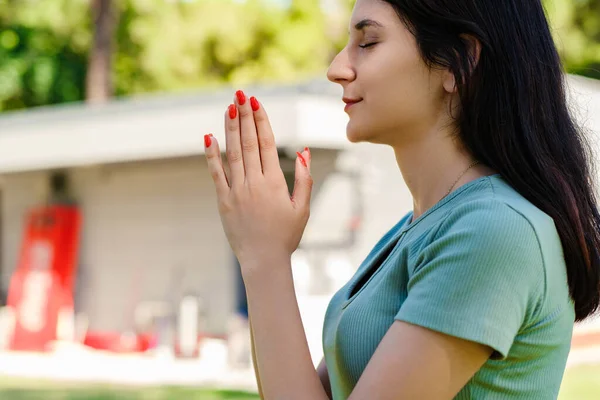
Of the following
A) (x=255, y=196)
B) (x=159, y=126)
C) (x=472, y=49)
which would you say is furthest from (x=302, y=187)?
(x=159, y=126)

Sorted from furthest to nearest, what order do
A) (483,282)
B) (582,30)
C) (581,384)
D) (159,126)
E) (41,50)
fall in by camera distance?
(582,30), (41,50), (159,126), (581,384), (483,282)

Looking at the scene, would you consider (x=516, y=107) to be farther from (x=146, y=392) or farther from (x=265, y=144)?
(x=146, y=392)

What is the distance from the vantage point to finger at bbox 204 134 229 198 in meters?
1.55

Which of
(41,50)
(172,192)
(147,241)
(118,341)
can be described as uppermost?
(41,50)

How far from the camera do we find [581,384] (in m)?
9.99

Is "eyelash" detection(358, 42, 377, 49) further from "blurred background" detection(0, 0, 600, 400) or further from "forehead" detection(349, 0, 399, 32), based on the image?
"blurred background" detection(0, 0, 600, 400)

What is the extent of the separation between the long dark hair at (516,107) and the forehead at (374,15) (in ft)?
0.04

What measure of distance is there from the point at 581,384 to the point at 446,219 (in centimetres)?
924

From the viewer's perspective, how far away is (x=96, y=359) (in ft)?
45.4

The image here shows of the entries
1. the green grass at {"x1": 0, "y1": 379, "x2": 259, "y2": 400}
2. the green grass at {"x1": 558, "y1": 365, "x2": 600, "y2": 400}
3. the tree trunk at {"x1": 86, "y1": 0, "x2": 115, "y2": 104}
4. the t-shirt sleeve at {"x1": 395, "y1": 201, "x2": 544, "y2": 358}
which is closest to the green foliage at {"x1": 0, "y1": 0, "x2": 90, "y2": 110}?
the tree trunk at {"x1": 86, "y1": 0, "x2": 115, "y2": 104}

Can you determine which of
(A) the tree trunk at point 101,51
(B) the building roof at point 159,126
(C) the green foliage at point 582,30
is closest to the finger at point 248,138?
(B) the building roof at point 159,126

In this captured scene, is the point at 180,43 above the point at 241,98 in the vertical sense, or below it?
above

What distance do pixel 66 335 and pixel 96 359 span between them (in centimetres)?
146

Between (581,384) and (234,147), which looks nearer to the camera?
(234,147)
